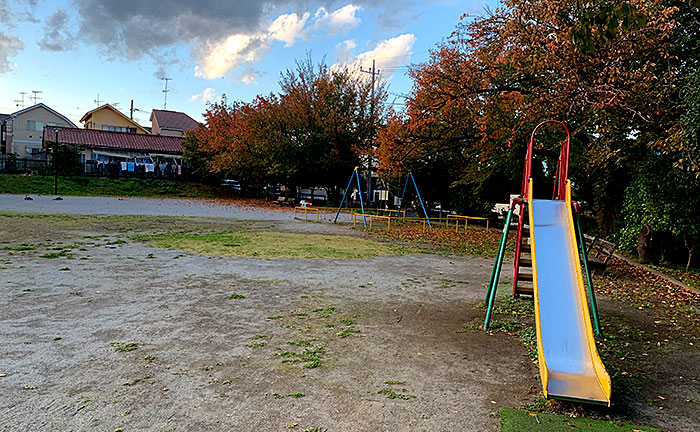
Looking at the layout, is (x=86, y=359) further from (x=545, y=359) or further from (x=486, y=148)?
(x=486, y=148)

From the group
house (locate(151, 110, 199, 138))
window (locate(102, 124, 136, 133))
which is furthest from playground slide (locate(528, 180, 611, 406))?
window (locate(102, 124, 136, 133))

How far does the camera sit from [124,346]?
4.39m

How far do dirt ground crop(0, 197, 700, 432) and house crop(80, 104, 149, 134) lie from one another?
197 ft

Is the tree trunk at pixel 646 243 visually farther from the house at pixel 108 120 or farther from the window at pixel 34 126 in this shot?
the window at pixel 34 126

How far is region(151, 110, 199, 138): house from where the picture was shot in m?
62.9

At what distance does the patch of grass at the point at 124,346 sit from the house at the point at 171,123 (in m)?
61.8

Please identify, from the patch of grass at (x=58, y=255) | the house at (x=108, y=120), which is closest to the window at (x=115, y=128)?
the house at (x=108, y=120)

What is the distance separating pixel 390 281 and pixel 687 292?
506 centimetres

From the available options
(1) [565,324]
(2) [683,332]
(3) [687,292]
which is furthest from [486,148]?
(1) [565,324]

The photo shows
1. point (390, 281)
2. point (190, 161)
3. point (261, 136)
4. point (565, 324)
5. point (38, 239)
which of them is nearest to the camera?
point (565, 324)

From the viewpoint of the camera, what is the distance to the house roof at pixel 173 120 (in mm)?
63094

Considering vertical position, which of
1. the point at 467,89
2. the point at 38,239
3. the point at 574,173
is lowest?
the point at 38,239

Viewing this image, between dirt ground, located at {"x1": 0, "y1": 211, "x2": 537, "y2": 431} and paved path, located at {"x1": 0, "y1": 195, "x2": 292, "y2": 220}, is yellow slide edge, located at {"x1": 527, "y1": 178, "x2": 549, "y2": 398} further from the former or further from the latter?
paved path, located at {"x1": 0, "y1": 195, "x2": 292, "y2": 220}

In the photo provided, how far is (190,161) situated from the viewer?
44.8 metres
